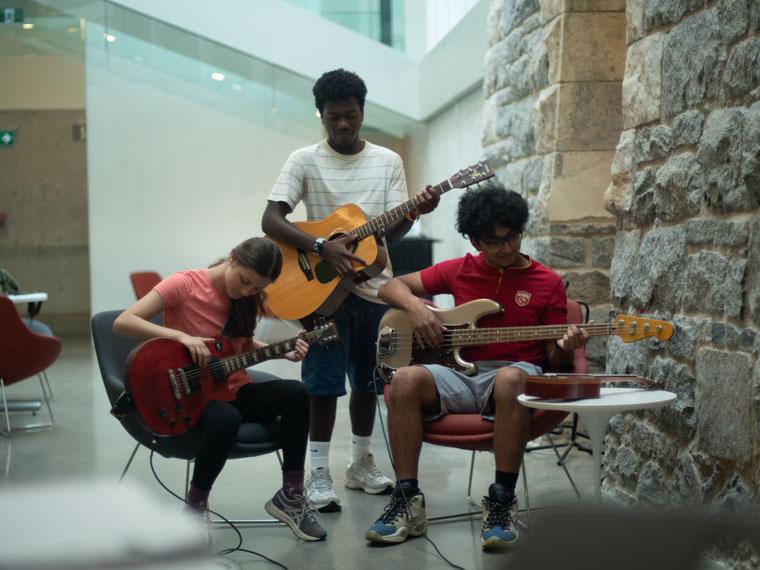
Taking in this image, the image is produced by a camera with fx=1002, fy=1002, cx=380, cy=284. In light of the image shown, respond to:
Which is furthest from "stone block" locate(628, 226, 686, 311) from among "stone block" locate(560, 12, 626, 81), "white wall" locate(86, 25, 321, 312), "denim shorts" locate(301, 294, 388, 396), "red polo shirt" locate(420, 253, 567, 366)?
"white wall" locate(86, 25, 321, 312)

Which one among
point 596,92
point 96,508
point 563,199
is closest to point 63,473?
point 563,199

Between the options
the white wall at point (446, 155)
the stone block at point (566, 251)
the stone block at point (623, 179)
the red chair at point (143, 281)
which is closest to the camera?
the stone block at point (623, 179)

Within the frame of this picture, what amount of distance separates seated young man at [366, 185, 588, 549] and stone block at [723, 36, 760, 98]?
2.79 feet

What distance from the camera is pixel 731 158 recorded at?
2.84 meters

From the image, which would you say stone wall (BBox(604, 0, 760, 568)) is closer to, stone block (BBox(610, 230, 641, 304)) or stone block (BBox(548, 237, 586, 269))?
stone block (BBox(610, 230, 641, 304))

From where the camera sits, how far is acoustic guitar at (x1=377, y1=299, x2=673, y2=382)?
318 centimetres

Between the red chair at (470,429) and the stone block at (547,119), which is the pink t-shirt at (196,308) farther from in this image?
the stone block at (547,119)

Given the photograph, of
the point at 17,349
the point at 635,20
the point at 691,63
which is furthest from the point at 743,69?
the point at 17,349

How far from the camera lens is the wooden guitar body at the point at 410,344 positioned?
3.43m

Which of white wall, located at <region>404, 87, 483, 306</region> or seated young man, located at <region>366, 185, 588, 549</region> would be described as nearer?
seated young man, located at <region>366, 185, 588, 549</region>

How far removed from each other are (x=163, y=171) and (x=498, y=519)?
751 centimetres

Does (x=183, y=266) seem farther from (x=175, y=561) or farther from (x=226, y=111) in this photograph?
(x=175, y=561)

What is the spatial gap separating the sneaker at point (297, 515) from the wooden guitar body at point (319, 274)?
27.8 inches

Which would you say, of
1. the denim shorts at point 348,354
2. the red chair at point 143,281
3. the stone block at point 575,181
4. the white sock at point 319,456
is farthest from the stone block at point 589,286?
the red chair at point 143,281
